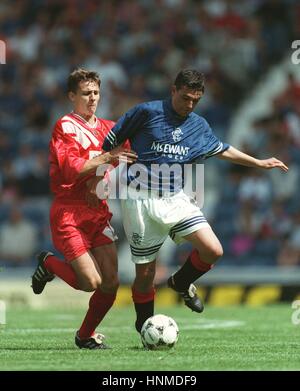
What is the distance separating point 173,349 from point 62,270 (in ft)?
3.77

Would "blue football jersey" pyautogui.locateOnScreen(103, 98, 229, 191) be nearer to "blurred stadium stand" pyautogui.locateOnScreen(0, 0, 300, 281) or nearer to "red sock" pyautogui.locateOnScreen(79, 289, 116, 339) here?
"red sock" pyautogui.locateOnScreen(79, 289, 116, 339)

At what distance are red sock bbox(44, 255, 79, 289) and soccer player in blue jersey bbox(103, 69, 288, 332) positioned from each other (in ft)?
1.85

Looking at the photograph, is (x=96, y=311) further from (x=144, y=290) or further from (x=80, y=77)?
(x=80, y=77)

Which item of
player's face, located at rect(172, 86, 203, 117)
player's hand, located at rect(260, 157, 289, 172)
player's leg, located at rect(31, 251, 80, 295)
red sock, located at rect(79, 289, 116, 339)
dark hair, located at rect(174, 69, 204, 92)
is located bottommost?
red sock, located at rect(79, 289, 116, 339)

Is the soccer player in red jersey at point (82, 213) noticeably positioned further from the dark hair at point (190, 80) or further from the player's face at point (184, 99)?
the dark hair at point (190, 80)

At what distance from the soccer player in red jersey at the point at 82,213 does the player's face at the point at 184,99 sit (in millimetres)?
564

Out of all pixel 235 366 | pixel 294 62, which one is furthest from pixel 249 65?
pixel 235 366

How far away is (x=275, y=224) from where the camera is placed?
1689cm

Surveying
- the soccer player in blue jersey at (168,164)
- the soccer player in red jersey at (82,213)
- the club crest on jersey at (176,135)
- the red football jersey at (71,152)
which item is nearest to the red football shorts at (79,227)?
the soccer player in red jersey at (82,213)

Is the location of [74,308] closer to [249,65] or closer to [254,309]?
[254,309]

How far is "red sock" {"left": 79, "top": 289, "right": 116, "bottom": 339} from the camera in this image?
897 cm

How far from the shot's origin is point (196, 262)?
30.0ft

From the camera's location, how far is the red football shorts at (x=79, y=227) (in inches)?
349

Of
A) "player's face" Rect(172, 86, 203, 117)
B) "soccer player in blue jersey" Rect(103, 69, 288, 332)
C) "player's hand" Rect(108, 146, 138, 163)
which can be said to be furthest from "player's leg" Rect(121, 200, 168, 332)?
"player's face" Rect(172, 86, 203, 117)
